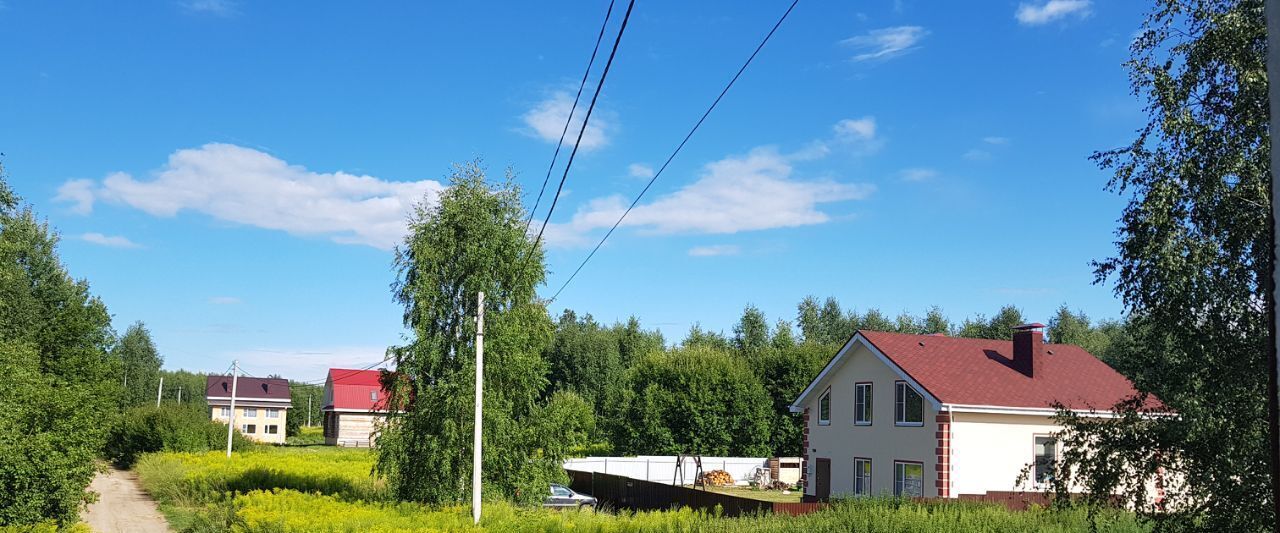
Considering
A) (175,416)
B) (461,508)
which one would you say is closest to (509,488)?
(461,508)

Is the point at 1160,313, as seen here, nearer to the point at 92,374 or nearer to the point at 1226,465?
the point at 1226,465

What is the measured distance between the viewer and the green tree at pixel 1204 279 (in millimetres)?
9180

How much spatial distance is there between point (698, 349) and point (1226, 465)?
46.5 m

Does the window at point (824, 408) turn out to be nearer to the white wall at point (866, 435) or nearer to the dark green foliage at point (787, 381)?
the white wall at point (866, 435)

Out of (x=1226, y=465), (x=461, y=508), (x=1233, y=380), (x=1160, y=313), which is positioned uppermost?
(x=1160, y=313)

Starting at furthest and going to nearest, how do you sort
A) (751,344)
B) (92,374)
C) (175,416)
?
(751,344) < (175,416) < (92,374)

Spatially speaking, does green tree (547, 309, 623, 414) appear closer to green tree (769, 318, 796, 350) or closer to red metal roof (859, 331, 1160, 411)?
green tree (769, 318, 796, 350)

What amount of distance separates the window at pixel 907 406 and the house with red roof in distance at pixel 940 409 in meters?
0.03

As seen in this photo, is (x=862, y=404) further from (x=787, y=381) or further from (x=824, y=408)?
(x=787, y=381)

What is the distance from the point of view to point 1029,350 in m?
32.0

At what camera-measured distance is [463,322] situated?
23828mm

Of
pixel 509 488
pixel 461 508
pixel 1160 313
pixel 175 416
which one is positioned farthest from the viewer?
pixel 175 416

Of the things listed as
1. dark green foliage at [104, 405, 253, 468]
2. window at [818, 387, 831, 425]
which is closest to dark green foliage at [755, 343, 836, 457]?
window at [818, 387, 831, 425]

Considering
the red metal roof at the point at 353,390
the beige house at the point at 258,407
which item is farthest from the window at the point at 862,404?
the beige house at the point at 258,407
